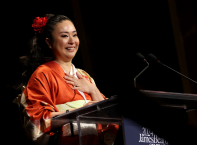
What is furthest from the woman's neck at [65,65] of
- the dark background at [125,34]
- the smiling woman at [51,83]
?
the dark background at [125,34]

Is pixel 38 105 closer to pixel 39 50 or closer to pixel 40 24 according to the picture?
pixel 39 50

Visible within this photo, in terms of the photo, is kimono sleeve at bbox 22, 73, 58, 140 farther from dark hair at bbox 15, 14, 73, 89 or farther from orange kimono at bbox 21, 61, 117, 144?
dark hair at bbox 15, 14, 73, 89

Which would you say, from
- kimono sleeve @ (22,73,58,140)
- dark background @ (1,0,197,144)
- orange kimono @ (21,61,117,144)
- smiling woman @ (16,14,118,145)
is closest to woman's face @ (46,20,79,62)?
smiling woman @ (16,14,118,145)

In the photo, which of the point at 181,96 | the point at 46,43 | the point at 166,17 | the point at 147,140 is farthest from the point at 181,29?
the point at 147,140

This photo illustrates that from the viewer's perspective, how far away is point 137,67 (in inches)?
122

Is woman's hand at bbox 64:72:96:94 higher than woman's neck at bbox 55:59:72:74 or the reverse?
the reverse

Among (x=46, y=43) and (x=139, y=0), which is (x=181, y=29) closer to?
(x=139, y=0)

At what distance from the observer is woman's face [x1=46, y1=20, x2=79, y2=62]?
1890mm

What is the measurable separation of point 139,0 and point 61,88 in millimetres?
1907

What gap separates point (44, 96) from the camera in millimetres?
1527

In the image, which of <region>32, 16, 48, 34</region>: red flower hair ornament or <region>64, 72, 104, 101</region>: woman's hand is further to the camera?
<region>32, 16, 48, 34</region>: red flower hair ornament

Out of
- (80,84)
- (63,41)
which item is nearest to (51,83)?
(80,84)

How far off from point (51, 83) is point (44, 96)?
155 mm

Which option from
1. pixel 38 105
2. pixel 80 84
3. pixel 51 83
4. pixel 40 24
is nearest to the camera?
pixel 38 105
